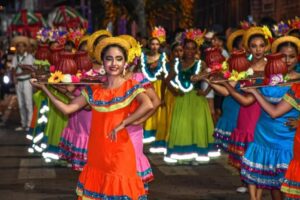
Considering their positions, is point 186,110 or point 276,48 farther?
point 186,110

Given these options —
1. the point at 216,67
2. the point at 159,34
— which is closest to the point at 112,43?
the point at 216,67

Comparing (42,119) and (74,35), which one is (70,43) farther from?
(42,119)

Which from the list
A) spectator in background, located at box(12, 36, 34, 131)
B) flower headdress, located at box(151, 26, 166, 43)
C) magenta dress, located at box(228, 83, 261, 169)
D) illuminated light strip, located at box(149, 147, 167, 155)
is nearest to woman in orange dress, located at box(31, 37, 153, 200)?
magenta dress, located at box(228, 83, 261, 169)

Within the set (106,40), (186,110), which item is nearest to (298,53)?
(106,40)

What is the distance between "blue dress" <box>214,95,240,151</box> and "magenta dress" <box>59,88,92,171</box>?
1.67m

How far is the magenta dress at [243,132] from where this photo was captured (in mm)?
10508

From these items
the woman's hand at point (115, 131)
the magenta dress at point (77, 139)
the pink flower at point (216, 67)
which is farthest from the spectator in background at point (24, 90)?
the woman's hand at point (115, 131)

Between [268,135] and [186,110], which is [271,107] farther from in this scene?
[186,110]

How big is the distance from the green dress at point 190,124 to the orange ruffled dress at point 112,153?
6.14 meters

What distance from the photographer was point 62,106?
777cm

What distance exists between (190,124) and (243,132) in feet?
10.7

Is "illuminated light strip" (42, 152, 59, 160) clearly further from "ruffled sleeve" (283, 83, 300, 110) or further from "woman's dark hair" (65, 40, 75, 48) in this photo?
"ruffled sleeve" (283, 83, 300, 110)

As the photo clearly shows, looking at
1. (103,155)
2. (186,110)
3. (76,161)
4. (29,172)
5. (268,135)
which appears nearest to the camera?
(103,155)

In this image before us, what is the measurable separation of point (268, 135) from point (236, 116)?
251 centimetres
